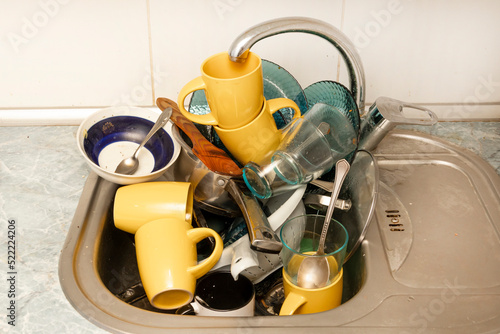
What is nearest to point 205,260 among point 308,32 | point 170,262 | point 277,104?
point 170,262

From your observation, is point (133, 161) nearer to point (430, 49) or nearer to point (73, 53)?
point (73, 53)

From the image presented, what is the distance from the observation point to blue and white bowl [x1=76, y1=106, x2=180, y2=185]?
931 mm

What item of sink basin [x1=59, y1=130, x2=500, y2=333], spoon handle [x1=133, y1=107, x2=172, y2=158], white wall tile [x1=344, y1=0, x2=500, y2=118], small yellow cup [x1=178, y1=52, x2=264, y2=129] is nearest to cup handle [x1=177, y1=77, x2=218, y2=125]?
small yellow cup [x1=178, y1=52, x2=264, y2=129]

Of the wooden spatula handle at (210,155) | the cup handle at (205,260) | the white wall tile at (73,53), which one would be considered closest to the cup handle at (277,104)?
the wooden spatula handle at (210,155)

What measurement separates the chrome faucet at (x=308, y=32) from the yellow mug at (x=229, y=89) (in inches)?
1.1

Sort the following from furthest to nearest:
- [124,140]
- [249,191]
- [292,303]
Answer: [124,140], [249,191], [292,303]

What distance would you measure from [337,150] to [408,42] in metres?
0.38

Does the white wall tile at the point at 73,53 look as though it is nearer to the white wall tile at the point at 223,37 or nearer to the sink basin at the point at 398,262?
the white wall tile at the point at 223,37

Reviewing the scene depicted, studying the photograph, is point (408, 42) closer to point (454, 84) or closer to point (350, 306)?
point (454, 84)

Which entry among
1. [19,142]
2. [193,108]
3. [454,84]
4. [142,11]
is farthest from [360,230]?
[19,142]

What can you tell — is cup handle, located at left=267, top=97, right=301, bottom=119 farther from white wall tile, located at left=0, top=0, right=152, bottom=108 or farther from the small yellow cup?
white wall tile, located at left=0, top=0, right=152, bottom=108

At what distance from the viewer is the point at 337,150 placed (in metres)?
0.80

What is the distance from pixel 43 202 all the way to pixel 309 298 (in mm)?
504

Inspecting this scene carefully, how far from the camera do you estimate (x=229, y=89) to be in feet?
2.37
